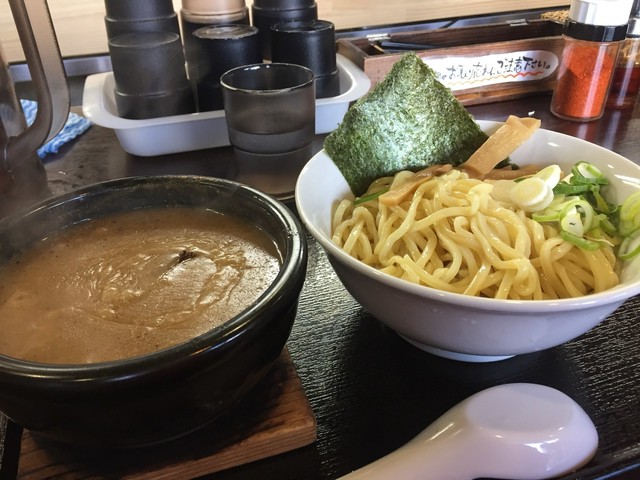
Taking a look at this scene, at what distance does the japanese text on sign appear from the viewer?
185 centimetres

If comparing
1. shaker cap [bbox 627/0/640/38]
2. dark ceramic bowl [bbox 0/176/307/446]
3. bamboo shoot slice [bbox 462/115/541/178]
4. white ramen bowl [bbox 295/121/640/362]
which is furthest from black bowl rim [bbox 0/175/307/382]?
shaker cap [bbox 627/0/640/38]

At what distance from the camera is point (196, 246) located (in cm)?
91

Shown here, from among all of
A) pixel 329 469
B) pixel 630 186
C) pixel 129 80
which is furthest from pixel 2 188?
pixel 630 186

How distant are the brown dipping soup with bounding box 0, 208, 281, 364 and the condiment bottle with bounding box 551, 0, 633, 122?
1.32 m

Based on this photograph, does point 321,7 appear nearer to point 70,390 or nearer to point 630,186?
point 630,186

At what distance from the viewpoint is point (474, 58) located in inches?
Result: 72.9

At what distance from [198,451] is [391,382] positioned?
319 mm

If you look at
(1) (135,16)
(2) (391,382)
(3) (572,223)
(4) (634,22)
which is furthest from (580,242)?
(1) (135,16)

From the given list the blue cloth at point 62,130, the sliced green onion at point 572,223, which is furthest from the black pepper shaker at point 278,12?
the sliced green onion at point 572,223

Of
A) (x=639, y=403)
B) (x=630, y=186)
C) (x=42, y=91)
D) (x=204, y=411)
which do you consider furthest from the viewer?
(x=42, y=91)

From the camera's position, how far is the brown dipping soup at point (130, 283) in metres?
0.73

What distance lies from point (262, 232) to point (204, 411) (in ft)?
1.05

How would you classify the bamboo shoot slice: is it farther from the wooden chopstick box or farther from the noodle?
the wooden chopstick box

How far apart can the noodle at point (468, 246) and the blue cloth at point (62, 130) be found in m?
1.06
